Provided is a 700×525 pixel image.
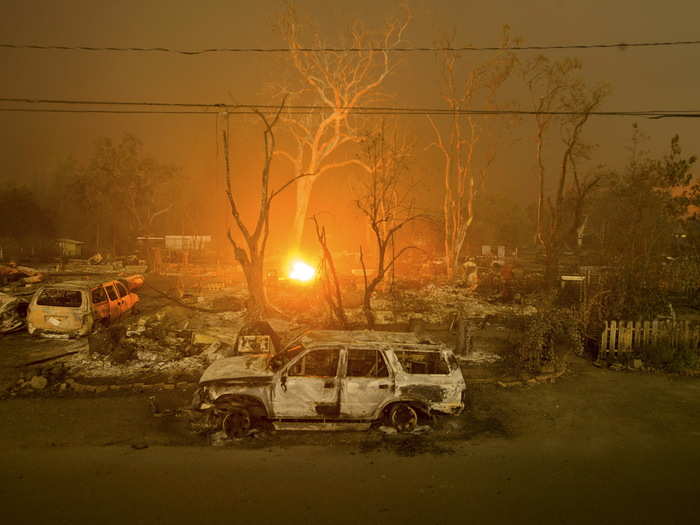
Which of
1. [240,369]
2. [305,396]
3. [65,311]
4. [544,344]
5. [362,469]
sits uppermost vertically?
[65,311]

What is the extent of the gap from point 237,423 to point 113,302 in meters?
8.29

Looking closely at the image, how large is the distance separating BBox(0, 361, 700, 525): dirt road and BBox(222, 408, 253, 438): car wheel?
0.34 meters

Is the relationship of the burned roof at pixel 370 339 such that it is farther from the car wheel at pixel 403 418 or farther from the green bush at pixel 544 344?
the green bush at pixel 544 344

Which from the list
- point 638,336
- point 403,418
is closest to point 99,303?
point 403,418

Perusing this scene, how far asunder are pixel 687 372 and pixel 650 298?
2.69m

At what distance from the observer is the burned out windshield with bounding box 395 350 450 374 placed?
766 centimetres

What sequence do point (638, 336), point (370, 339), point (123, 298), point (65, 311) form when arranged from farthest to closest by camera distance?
point (123, 298) → point (65, 311) → point (638, 336) → point (370, 339)

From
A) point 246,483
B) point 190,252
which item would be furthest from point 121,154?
point 246,483

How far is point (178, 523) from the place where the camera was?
A: 5.11 metres

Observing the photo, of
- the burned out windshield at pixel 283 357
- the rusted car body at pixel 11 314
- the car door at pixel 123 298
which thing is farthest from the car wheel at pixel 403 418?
the rusted car body at pixel 11 314

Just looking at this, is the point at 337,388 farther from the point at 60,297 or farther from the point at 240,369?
the point at 60,297

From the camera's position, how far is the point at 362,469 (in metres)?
6.42

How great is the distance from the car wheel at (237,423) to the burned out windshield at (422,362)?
2552 millimetres

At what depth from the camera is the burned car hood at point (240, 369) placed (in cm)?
743
